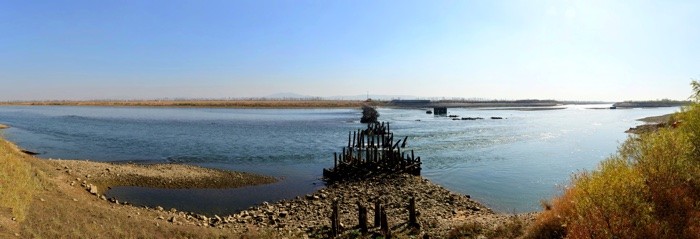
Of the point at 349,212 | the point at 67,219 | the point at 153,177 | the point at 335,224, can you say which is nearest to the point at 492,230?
the point at 335,224

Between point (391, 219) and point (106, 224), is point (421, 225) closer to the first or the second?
point (391, 219)

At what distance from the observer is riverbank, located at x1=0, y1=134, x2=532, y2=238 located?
1641 centimetres

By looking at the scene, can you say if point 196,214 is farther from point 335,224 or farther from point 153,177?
point 153,177

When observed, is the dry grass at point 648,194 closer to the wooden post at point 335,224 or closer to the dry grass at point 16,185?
the wooden post at point 335,224

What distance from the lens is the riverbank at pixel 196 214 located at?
16.4 meters

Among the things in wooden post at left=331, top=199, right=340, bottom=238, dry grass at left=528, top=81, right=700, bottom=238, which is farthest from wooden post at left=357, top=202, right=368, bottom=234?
dry grass at left=528, top=81, right=700, bottom=238

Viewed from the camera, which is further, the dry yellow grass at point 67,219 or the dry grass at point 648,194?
the dry yellow grass at point 67,219

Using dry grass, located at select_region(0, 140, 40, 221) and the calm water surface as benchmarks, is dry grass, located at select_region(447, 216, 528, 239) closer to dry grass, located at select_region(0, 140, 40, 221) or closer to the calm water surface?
the calm water surface

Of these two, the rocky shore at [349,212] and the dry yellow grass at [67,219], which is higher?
the dry yellow grass at [67,219]

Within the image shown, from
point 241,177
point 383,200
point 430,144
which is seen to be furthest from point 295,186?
point 430,144

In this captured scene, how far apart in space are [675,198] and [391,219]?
11.1 m

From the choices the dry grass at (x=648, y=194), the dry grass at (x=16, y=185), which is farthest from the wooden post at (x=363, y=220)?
the dry grass at (x=16, y=185)

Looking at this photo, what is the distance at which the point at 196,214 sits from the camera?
70.8 feet

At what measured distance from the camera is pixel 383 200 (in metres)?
24.0
